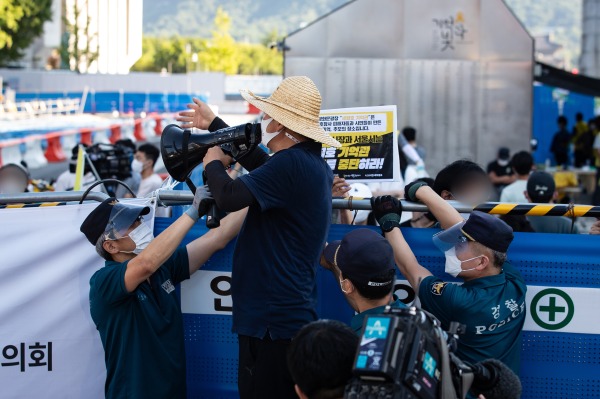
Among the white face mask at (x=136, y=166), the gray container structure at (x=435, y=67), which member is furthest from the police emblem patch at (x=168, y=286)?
the gray container structure at (x=435, y=67)

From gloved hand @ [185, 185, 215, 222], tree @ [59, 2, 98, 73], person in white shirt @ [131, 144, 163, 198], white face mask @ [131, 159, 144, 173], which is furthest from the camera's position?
tree @ [59, 2, 98, 73]

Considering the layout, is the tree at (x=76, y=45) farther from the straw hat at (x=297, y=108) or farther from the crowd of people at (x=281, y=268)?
the straw hat at (x=297, y=108)

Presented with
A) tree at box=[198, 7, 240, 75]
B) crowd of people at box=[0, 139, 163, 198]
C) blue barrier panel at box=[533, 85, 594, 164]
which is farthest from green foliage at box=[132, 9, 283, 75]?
crowd of people at box=[0, 139, 163, 198]

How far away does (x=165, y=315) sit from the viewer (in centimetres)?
434

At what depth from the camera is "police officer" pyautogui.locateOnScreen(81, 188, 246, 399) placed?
411 centimetres

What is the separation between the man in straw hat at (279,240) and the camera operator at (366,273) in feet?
0.90

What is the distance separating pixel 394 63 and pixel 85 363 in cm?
994

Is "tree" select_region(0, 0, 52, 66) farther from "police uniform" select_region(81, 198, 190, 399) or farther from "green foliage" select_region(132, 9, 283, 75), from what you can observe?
"police uniform" select_region(81, 198, 190, 399)

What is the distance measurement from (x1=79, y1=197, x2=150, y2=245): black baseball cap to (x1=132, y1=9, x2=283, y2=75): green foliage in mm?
97349

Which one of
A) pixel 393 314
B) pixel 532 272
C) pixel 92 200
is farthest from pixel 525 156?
pixel 393 314

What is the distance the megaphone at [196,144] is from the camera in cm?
392

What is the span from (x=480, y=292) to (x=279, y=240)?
978 millimetres

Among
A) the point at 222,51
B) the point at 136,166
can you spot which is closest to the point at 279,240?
the point at 136,166

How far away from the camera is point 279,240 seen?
3.92m
